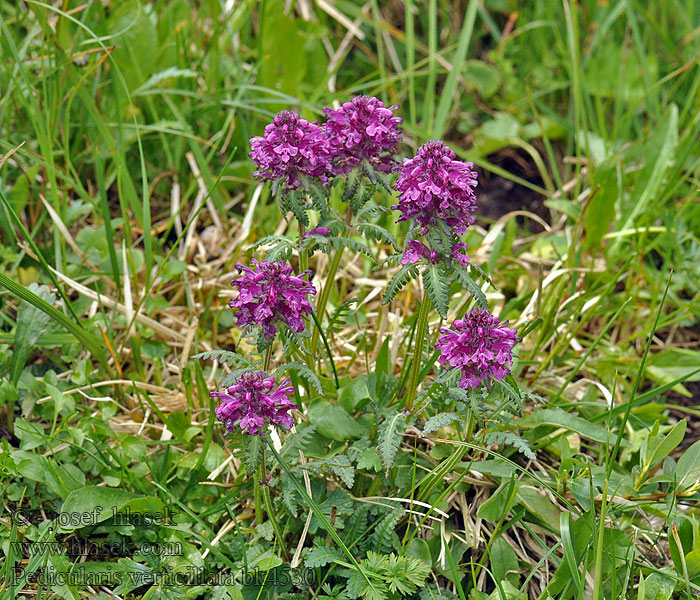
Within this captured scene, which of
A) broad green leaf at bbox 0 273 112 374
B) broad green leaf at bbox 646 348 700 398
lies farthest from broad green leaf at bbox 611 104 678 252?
broad green leaf at bbox 0 273 112 374

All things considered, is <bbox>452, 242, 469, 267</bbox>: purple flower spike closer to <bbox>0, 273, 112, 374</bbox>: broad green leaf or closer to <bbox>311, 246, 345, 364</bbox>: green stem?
<bbox>311, 246, 345, 364</bbox>: green stem

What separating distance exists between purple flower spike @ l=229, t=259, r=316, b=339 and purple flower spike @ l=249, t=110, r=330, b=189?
0.95 feet

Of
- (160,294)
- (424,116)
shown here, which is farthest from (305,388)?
(424,116)

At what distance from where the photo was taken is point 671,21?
441cm

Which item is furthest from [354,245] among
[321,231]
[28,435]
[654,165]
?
[654,165]

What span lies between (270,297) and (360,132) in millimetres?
569

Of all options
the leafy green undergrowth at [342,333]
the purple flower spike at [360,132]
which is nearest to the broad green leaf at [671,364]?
the leafy green undergrowth at [342,333]

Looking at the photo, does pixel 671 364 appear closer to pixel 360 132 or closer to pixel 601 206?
pixel 601 206

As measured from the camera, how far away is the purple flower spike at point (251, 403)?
1779mm

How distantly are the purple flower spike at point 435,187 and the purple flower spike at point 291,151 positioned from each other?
0.26 metres

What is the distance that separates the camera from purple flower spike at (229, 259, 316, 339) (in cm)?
178

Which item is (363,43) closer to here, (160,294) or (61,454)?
(160,294)

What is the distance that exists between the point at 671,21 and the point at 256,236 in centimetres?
310

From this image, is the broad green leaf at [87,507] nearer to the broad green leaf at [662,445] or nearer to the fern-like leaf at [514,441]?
the fern-like leaf at [514,441]
